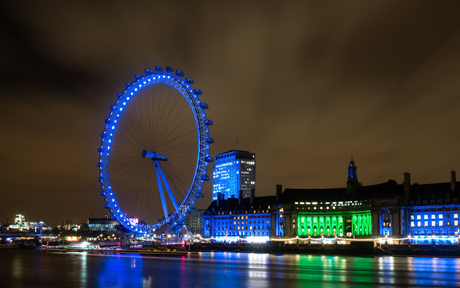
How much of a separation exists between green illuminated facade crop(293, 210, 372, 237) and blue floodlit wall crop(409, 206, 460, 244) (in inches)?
664

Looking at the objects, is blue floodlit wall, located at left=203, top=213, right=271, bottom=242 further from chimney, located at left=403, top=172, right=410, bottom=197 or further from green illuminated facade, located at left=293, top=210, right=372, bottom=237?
chimney, located at left=403, top=172, right=410, bottom=197

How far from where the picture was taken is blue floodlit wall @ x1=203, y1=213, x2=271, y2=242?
171250 mm

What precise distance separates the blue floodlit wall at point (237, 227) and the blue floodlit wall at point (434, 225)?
53786mm

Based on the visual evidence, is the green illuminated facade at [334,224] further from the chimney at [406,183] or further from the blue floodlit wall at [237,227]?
the blue floodlit wall at [237,227]

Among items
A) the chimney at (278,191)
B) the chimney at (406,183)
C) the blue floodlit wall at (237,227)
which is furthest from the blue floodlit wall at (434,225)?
the blue floodlit wall at (237,227)

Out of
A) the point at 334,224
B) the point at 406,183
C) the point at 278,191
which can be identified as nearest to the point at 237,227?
the point at 278,191

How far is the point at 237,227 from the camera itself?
17975cm

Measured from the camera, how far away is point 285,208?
524ft

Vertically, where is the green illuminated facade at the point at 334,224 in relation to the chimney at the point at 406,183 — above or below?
below

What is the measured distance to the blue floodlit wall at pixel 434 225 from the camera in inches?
4833

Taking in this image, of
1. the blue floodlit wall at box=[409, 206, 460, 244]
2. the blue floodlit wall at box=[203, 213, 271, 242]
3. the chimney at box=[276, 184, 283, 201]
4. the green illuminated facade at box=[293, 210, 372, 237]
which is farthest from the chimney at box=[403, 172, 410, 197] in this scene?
the blue floodlit wall at box=[203, 213, 271, 242]

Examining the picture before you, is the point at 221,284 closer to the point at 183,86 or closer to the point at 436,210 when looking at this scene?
the point at 183,86

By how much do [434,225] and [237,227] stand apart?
3016 inches

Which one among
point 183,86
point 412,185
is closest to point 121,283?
point 183,86
